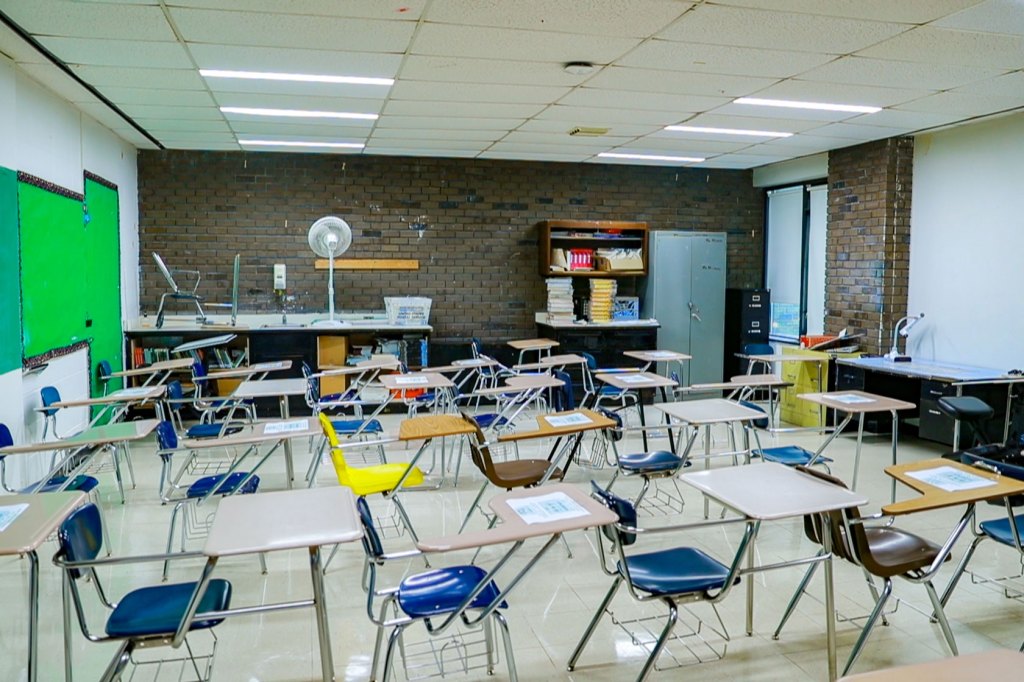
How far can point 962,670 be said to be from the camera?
1.70 m

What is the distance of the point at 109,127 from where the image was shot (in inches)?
283

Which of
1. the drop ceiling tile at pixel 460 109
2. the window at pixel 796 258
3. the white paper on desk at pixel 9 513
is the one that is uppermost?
the drop ceiling tile at pixel 460 109

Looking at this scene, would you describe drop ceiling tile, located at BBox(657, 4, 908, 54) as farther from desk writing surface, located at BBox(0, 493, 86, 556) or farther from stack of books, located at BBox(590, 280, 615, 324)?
stack of books, located at BBox(590, 280, 615, 324)

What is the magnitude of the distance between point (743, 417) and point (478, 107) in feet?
11.3

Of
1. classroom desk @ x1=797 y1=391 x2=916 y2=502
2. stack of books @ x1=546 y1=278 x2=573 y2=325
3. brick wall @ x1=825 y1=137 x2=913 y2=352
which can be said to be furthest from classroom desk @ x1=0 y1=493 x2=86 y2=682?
brick wall @ x1=825 y1=137 x2=913 y2=352

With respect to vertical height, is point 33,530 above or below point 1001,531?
above

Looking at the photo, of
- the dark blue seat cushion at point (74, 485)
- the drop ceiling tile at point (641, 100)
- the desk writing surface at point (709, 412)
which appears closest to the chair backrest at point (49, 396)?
the dark blue seat cushion at point (74, 485)

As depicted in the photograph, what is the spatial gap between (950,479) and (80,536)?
3.27 metres

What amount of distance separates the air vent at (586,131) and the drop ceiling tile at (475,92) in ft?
3.82

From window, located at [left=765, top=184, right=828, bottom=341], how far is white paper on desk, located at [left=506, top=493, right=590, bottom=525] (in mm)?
7067

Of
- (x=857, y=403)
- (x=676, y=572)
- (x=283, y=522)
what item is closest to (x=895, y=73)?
(x=857, y=403)

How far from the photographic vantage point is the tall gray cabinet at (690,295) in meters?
9.27

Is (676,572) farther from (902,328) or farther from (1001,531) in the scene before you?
(902,328)

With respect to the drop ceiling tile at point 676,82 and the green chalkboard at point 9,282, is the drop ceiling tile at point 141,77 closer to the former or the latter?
the green chalkboard at point 9,282
